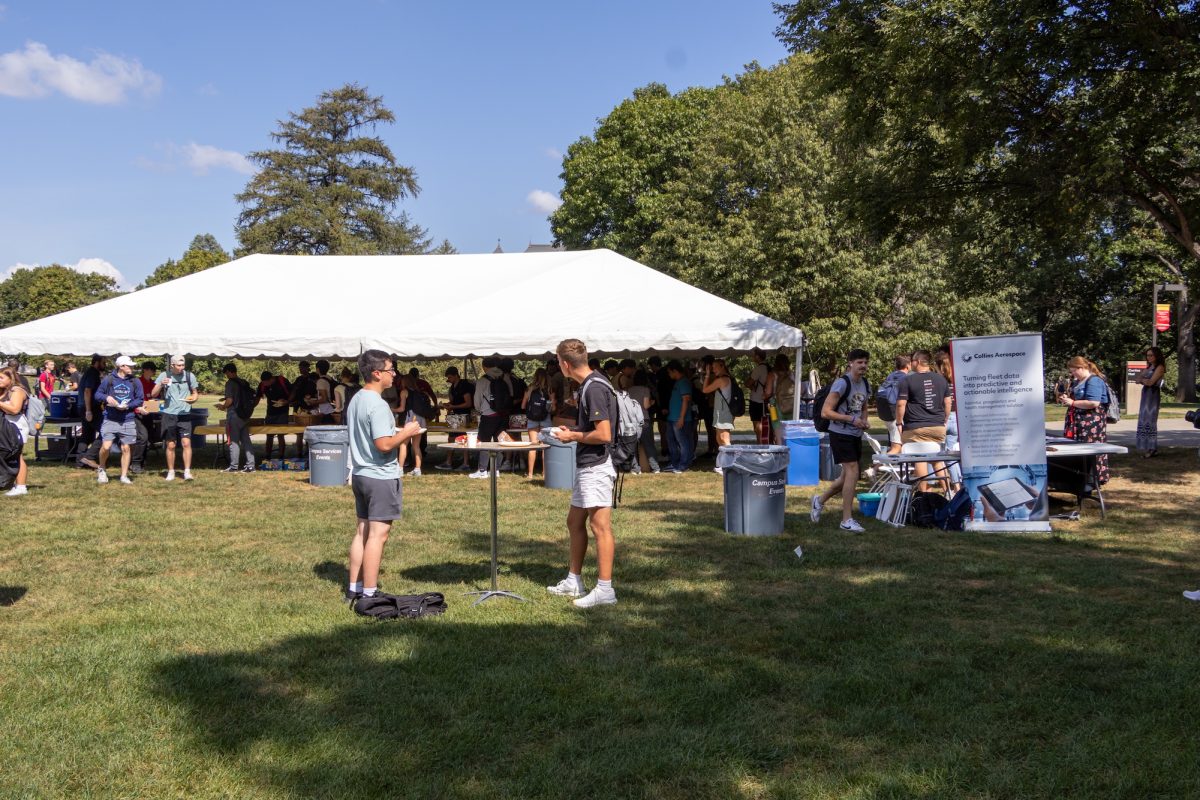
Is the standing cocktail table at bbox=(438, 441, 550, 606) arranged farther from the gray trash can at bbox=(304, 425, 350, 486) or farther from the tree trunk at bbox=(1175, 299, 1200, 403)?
the tree trunk at bbox=(1175, 299, 1200, 403)

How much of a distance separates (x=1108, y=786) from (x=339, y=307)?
14808mm

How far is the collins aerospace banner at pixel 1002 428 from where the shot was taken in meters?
10.1

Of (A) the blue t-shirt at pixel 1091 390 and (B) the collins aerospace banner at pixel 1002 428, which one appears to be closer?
(B) the collins aerospace banner at pixel 1002 428

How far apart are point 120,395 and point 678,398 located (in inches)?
319

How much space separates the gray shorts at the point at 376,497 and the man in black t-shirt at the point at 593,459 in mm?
1139

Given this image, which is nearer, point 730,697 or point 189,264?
point 730,697

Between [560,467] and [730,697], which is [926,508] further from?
[730,697]

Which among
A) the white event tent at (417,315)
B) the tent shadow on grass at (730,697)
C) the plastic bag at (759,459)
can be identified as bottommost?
the tent shadow on grass at (730,697)

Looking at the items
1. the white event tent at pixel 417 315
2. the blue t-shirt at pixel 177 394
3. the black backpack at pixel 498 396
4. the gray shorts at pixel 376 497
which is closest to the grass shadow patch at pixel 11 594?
the gray shorts at pixel 376 497

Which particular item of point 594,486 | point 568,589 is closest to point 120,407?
point 568,589

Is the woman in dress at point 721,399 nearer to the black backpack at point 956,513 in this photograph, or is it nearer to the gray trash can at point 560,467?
the gray trash can at point 560,467

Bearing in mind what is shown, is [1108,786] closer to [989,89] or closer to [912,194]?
[989,89]

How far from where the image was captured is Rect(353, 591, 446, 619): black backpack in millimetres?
6613

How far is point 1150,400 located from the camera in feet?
55.9
